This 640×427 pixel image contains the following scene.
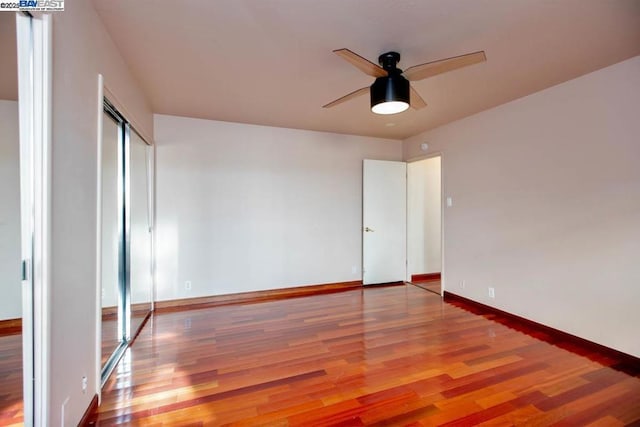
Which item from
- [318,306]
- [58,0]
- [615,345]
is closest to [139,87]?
[58,0]

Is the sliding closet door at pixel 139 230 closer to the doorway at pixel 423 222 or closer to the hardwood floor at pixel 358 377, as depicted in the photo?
the hardwood floor at pixel 358 377

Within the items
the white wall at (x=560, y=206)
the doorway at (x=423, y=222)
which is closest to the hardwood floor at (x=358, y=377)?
the white wall at (x=560, y=206)

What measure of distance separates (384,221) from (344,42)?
3.21 m

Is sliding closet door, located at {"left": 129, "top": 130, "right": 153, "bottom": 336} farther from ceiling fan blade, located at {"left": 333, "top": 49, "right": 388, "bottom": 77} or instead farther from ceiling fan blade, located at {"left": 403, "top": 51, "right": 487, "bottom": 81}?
ceiling fan blade, located at {"left": 403, "top": 51, "right": 487, "bottom": 81}

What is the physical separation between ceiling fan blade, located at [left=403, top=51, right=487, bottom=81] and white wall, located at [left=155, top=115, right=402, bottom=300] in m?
2.53

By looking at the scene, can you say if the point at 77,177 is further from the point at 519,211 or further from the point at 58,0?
the point at 519,211

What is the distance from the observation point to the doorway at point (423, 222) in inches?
204

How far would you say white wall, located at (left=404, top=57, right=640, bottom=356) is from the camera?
7.88 ft

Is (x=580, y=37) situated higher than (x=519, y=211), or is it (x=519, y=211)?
(x=580, y=37)

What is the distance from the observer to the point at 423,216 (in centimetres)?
533

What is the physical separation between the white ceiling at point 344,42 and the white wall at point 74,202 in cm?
35

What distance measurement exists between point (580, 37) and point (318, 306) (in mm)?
3523

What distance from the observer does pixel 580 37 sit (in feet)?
6.77

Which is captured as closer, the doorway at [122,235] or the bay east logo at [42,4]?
the bay east logo at [42,4]
